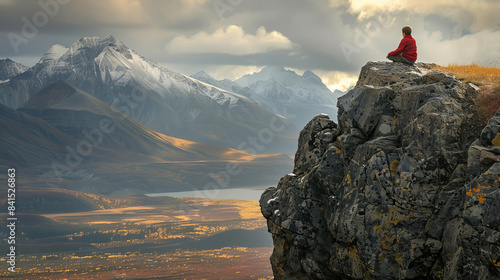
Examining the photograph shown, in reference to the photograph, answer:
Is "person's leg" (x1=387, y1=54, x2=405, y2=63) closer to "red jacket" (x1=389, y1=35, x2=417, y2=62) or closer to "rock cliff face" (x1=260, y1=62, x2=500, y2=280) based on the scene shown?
"red jacket" (x1=389, y1=35, x2=417, y2=62)

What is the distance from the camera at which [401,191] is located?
20.6 meters

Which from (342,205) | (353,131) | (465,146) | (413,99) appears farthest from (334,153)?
(465,146)

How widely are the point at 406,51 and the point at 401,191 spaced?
1106 cm

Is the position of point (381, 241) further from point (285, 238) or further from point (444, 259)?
point (285, 238)

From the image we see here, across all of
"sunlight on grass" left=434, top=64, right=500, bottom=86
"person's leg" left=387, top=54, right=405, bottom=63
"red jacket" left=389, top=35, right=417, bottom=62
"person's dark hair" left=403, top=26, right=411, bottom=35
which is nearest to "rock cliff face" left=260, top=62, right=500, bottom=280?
"person's leg" left=387, top=54, right=405, bottom=63

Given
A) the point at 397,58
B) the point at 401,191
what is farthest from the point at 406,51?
the point at 401,191

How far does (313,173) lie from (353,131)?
334 cm

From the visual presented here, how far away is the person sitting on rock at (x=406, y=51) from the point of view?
27.8 m

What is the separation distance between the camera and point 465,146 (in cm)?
2045

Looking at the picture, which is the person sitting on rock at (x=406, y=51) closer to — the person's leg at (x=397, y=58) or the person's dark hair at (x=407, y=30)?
the person's leg at (x=397, y=58)

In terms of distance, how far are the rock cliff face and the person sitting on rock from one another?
78 cm

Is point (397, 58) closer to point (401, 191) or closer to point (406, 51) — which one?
point (406, 51)

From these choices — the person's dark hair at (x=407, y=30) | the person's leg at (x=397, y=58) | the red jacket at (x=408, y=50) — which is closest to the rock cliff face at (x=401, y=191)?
the person's leg at (x=397, y=58)

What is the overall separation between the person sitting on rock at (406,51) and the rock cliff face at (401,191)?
0.78 m
